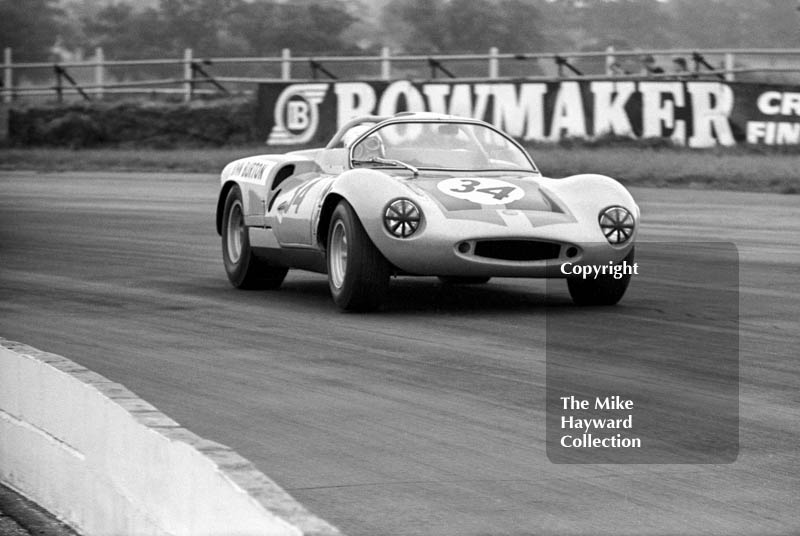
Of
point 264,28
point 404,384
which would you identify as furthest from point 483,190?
point 264,28

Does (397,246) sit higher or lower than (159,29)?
lower

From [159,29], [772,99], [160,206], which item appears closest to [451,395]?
[160,206]

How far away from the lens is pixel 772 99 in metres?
21.9

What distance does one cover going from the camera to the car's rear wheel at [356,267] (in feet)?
28.0

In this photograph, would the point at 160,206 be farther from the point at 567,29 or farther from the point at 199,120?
the point at 567,29

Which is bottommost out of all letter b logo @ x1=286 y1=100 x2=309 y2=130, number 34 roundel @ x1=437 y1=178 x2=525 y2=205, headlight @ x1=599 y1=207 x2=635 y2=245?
headlight @ x1=599 y1=207 x2=635 y2=245

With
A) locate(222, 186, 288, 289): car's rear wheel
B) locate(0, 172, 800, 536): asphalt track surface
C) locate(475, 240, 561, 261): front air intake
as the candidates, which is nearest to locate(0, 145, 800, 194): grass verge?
locate(0, 172, 800, 536): asphalt track surface

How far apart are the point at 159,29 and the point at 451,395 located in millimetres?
65760

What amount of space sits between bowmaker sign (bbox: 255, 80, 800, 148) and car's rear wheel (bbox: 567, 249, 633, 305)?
44.2 feet

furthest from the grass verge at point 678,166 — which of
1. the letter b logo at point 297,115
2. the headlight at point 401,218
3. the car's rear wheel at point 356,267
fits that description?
the headlight at point 401,218

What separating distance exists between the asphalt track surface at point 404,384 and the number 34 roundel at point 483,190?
625 millimetres

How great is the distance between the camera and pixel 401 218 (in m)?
8.51

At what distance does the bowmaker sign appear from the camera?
22.1 metres

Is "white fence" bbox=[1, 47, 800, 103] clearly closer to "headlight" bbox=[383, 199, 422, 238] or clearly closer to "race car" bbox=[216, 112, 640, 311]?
"race car" bbox=[216, 112, 640, 311]
